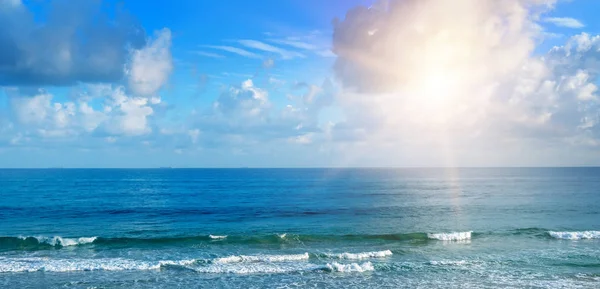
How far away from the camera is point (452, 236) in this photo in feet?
122

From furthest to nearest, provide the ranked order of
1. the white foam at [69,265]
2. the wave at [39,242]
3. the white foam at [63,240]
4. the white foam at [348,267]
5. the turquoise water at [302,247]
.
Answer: the white foam at [63,240] → the wave at [39,242] → the white foam at [69,265] → the white foam at [348,267] → the turquoise water at [302,247]

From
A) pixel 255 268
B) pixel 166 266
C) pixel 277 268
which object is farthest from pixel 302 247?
pixel 166 266

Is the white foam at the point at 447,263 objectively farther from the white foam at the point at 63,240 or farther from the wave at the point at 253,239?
the white foam at the point at 63,240

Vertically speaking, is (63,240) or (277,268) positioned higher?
(63,240)

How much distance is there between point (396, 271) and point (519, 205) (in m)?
43.1

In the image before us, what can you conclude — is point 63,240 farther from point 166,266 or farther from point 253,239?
point 253,239

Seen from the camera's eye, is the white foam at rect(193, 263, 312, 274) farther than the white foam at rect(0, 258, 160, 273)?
No

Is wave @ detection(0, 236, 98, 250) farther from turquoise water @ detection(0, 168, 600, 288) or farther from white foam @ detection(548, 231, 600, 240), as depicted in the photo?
white foam @ detection(548, 231, 600, 240)

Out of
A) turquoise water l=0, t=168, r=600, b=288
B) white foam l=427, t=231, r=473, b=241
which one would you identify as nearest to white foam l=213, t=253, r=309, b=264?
turquoise water l=0, t=168, r=600, b=288

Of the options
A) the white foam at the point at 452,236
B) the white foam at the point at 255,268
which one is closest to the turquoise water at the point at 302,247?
the white foam at the point at 255,268

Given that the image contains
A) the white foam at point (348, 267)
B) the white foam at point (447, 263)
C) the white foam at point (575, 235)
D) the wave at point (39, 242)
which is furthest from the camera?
the white foam at point (575, 235)

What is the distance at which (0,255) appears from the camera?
30.9m

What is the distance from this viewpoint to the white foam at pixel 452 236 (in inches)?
1453

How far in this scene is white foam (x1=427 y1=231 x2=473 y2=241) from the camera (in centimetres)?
3692
